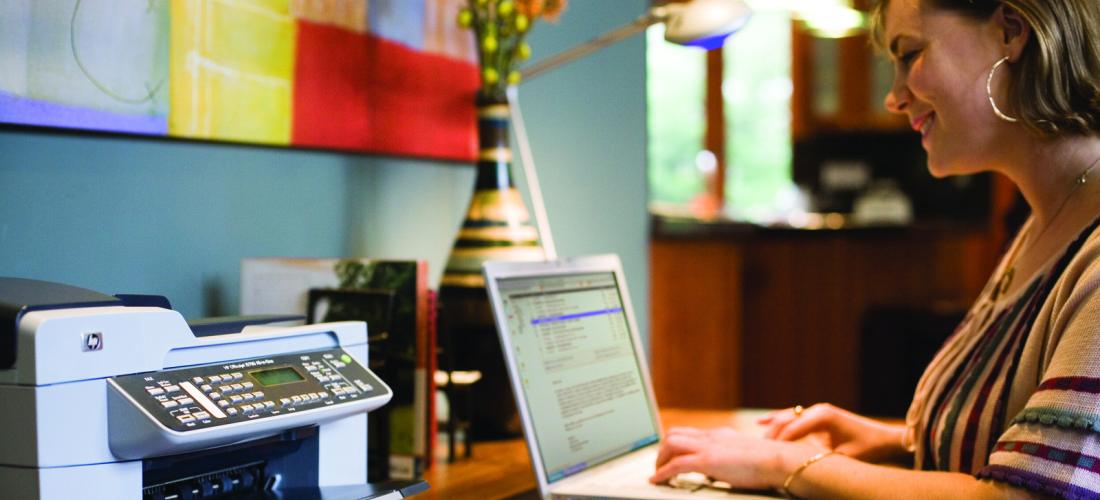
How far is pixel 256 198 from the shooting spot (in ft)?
5.32

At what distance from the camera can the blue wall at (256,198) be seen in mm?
1319

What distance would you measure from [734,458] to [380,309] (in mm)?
493

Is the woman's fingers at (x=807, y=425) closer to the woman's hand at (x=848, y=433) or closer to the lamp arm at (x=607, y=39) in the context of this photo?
the woman's hand at (x=848, y=433)

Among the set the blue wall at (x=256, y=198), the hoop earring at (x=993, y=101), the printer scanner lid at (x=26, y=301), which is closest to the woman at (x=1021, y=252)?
the hoop earring at (x=993, y=101)

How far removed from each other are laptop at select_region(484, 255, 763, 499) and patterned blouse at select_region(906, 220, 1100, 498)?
30 cm

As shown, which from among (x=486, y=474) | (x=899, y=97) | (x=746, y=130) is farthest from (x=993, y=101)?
(x=746, y=130)

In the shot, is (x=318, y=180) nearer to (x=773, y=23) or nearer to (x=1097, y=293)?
(x=1097, y=293)

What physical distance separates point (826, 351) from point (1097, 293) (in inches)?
162

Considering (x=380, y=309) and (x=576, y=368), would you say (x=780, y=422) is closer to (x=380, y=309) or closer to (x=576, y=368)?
(x=576, y=368)

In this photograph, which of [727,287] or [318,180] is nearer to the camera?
[318,180]

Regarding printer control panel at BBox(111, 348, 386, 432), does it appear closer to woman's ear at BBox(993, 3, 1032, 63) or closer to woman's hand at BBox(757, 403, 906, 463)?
woman's hand at BBox(757, 403, 906, 463)

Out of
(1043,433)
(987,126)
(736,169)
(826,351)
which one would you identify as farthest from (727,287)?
(1043,433)

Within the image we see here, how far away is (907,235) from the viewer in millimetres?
5152

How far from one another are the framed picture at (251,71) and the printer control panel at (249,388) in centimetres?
43
